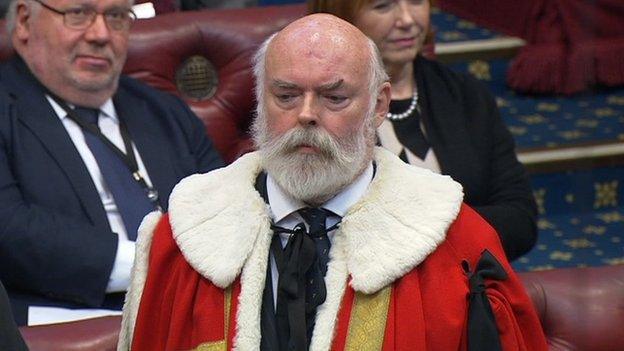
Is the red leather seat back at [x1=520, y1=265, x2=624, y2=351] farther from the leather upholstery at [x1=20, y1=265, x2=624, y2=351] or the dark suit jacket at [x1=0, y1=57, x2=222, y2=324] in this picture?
the dark suit jacket at [x1=0, y1=57, x2=222, y2=324]

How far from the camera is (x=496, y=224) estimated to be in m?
2.73

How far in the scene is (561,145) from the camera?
3361mm

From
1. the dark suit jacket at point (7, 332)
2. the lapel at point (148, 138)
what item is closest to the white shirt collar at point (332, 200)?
A: the dark suit jacket at point (7, 332)

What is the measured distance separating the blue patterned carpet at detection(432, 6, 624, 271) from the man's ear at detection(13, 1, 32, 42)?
Answer: 3.39 ft

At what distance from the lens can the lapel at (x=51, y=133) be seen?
8.71 feet

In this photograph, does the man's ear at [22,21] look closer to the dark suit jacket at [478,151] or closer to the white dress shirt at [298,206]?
the dark suit jacket at [478,151]

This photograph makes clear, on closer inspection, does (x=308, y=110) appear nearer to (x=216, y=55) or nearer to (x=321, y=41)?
(x=321, y=41)

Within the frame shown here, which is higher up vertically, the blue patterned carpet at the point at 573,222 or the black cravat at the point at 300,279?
the black cravat at the point at 300,279

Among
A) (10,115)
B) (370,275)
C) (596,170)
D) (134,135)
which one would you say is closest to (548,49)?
(596,170)

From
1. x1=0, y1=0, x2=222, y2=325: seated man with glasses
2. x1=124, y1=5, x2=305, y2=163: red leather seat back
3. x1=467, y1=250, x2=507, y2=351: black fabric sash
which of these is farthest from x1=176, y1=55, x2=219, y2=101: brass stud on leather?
x1=467, y1=250, x2=507, y2=351: black fabric sash

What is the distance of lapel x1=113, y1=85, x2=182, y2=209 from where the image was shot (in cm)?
277

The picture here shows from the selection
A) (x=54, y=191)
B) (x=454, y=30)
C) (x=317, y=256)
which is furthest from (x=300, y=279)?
(x=454, y=30)

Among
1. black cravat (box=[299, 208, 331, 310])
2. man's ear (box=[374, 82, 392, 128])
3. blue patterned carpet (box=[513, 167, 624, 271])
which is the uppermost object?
man's ear (box=[374, 82, 392, 128])

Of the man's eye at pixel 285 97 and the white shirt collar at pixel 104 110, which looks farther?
the white shirt collar at pixel 104 110
